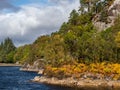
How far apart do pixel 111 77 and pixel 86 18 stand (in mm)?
70209

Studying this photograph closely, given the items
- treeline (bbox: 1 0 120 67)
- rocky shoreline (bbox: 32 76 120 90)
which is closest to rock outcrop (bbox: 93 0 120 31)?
treeline (bbox: 1 0 120 67)

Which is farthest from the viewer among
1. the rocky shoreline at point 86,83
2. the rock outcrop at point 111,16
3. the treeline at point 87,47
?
the rock outcrop at point 111,16

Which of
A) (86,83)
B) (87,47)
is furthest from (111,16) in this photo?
(86,83)

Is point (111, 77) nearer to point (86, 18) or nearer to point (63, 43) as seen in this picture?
point (63, 43)

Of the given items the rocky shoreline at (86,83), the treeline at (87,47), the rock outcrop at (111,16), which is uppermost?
the rock outcrop at (111,16)

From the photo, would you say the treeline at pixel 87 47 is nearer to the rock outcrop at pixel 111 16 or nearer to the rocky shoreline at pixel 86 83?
the rock outcrop at pixel 111 16

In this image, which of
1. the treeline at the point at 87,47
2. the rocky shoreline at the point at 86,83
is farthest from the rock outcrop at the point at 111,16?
the rocky shoreline at the point at 86,83

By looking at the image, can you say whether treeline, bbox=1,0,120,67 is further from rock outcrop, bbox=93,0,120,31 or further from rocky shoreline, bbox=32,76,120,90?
rocky shoreline, bbox=32,76,120,90

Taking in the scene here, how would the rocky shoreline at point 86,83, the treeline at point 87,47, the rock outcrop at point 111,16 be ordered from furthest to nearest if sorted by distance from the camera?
the rock outcrop at point 111,16, the treeline at point 87,47, the rocky shoreline at point 86,83

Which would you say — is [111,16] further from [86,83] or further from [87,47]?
[86,83]

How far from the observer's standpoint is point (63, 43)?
15588 centimetres

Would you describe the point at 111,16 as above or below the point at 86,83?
above

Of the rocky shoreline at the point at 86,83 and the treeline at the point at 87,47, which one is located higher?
the treeline at the point at 87,47

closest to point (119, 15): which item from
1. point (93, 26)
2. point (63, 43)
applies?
point (93, 26)
